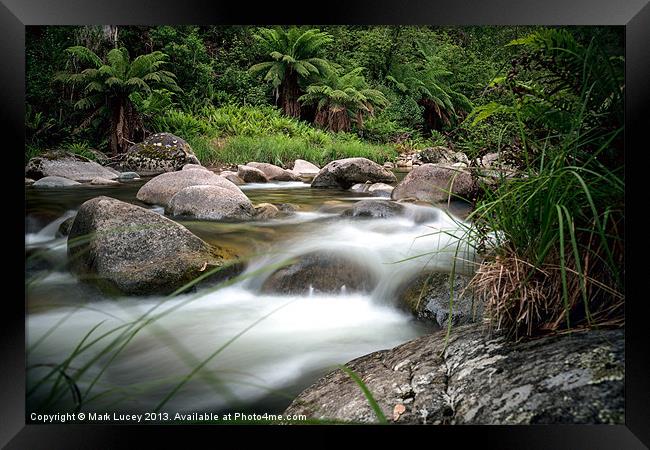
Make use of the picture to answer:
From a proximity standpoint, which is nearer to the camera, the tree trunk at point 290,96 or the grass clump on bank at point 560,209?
the grass clump on bank at point 560,209

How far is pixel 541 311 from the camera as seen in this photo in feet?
4.29

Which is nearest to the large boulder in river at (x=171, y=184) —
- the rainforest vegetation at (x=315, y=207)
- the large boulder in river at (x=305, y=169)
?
the rainforest vegetation at (x=315, y=207)

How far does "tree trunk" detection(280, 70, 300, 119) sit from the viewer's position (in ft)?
6.51

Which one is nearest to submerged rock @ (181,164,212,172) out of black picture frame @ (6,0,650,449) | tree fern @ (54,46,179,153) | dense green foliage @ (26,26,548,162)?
dense green foliage @ (26,26,548,162)

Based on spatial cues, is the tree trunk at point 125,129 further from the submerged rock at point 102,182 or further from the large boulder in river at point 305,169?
the large boulder in river at point 305,169

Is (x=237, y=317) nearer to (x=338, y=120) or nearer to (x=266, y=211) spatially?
(x=266, y=211)

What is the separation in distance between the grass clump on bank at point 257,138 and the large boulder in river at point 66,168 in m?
0.29

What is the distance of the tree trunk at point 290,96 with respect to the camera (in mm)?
1984

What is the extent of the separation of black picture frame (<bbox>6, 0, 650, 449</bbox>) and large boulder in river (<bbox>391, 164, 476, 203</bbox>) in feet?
1.54

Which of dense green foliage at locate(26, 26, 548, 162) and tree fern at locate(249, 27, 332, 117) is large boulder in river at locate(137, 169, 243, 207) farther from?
tree fern at locate(249, 27, 332, 117)
